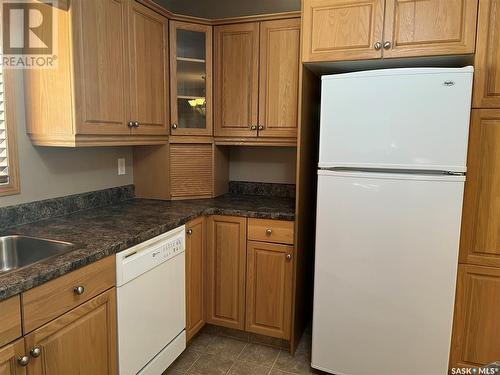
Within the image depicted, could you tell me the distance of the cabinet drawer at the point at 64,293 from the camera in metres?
1.19

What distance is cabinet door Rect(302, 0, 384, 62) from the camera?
6.15 feet

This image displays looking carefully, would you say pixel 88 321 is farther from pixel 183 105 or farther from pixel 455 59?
pixel 455 59

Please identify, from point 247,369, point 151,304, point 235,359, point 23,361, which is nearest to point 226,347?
point 235,359

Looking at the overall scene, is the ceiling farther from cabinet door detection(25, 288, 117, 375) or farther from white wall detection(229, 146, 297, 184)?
cabinet door detection(25, 288, 117, 375)

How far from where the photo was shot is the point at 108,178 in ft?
7.82

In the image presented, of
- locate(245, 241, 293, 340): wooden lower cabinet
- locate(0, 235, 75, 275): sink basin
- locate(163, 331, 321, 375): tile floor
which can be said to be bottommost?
locate(163, 331, 321, 375): tile floor

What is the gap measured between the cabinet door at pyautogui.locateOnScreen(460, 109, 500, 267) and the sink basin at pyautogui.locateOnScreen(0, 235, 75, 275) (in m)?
2.00

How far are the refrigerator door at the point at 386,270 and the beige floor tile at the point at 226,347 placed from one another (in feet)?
1.98

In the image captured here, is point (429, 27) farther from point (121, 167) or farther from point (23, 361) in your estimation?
point (23, 361)

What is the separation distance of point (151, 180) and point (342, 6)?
64.7 inches

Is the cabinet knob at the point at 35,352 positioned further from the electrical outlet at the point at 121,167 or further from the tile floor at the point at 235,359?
the electrical outlet at the point at 121,167

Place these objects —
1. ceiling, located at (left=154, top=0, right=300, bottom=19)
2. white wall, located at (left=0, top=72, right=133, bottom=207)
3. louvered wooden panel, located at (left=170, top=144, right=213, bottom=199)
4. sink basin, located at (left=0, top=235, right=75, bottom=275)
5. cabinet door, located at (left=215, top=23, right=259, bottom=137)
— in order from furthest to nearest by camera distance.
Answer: ceiling, located at (left=154, top=0, right=300, bottom=19) → louvered wooden panel, located at (left=170, top=144, right=213, bottom=199) → cabinet door, located at (left=215, top=23, right=259, bottom=137) → white wall, located at (left=0, top=72, right=133, bottom=207) → sink basin, located at (left=0, top=235, right=75, bottom=275)

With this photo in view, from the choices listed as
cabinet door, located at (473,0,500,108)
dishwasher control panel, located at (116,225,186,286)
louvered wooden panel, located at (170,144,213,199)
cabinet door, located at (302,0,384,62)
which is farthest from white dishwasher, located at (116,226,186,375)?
cabinet door, located at (473,0,500,108)

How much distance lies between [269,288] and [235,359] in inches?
19.0
